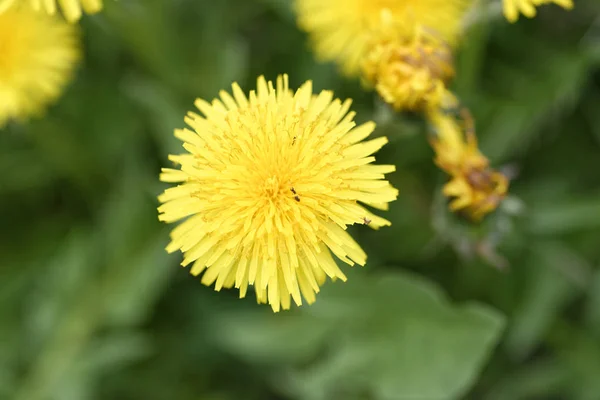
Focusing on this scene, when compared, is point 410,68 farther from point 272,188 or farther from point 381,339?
point 381,339

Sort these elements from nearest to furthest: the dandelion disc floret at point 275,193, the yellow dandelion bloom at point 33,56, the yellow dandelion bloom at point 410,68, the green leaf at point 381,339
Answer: the dandelion disc floret at point 275,193, the yellow dandelion bloom at point 410,68, the green leaf at point 381,339, the yellow dandelion bloom at point 33,56

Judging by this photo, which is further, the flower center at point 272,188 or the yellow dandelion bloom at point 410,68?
the yellow dandelion bloom at point 410,68

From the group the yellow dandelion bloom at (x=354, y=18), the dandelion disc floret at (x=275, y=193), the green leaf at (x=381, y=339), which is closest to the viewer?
the dandelion disc floret at (x=275, y=193)

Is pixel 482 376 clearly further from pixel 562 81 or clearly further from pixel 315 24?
pixel 315 24

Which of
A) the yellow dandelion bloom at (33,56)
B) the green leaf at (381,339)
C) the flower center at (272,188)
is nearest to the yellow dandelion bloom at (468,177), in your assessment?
the green leaf at (381,339)

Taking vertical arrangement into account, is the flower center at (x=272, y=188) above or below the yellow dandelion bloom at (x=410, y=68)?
below

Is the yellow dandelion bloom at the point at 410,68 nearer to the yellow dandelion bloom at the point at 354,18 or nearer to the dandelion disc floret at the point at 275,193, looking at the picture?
the dandelion disc floret at the point at 275,193
